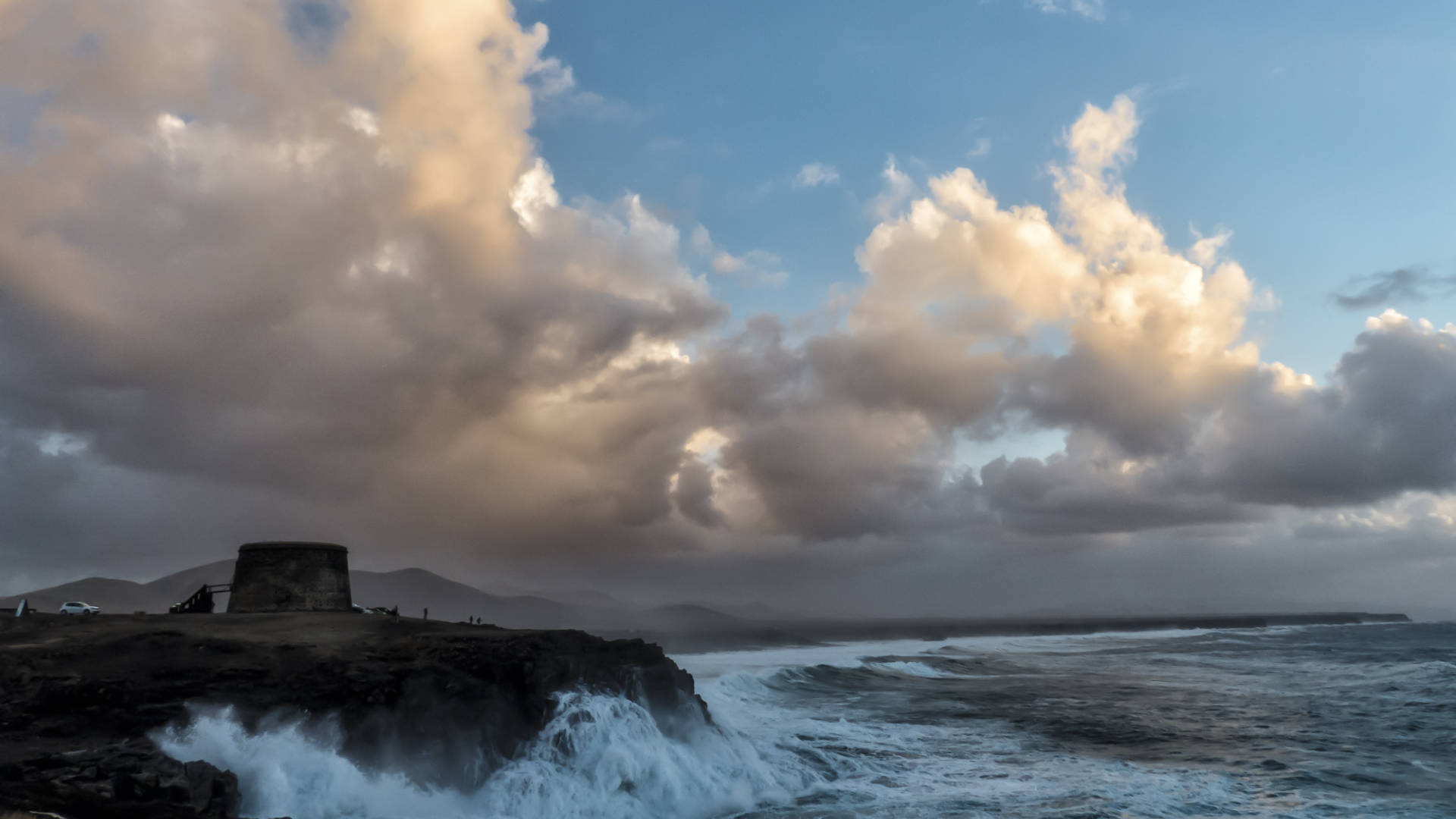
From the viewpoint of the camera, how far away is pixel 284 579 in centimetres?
2619

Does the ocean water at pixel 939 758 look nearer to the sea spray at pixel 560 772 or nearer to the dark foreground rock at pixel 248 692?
the sea spray at pixel 560 772

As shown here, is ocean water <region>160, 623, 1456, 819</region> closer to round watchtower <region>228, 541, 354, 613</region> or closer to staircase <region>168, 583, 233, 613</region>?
round watchtower <region>228, 541, 354, 613</region>

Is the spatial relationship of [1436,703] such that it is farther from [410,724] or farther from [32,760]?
[32,760]

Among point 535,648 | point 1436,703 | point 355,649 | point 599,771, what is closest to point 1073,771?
point 599,771

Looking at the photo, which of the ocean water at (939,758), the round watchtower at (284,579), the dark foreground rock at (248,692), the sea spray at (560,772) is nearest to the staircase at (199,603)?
the round watchtower at (284,579)

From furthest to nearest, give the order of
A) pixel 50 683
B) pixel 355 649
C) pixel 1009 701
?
pixel 1009 701
pixel 355 649
pixel 50 683

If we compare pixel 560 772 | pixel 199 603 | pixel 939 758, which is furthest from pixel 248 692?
pixel 939 758

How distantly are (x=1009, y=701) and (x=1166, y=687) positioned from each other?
36.9 ft

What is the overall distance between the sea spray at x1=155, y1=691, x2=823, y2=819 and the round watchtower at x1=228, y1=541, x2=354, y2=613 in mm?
11699

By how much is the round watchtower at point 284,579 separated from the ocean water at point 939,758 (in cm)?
1236

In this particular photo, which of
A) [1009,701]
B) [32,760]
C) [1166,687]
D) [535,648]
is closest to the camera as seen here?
[32,760]

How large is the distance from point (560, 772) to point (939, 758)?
39.4ft

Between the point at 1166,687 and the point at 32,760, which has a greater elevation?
the point at 32,760

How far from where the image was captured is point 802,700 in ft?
120
